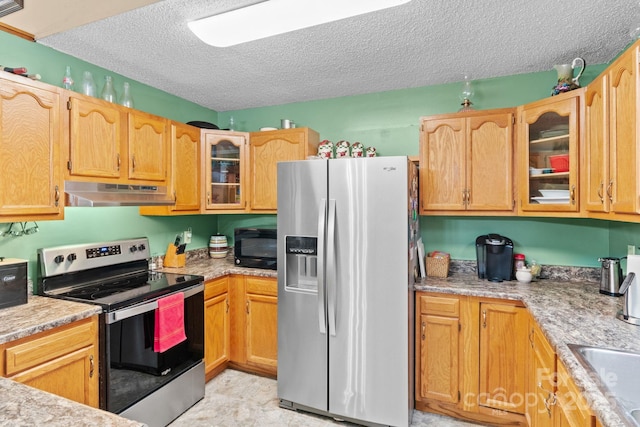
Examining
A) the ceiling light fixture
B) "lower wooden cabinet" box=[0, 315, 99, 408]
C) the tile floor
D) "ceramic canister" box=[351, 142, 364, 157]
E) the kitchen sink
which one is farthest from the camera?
"ceramic canister" box=[351, 142, 364, 157]

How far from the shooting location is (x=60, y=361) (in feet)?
5.45

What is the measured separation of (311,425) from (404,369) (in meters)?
0.76

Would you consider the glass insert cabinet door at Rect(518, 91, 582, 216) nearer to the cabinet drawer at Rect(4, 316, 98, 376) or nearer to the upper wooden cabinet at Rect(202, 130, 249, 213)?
the upper wooden cabinet at Rect(202, 130, 249, 213)

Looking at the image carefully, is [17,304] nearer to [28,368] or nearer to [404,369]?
[28,368]

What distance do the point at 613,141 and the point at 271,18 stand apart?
71.4 inches

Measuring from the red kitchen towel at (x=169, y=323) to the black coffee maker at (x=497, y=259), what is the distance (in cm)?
223

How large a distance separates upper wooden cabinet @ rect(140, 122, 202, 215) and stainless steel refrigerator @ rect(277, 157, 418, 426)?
0.96m

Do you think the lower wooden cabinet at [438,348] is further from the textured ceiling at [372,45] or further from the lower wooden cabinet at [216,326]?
the textured ceiling at [372,45]

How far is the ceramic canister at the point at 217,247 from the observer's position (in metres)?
3.47

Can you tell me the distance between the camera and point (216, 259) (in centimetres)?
342

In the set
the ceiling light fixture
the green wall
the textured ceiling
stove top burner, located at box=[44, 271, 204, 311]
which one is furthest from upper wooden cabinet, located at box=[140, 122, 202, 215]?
the ceiling light fixture

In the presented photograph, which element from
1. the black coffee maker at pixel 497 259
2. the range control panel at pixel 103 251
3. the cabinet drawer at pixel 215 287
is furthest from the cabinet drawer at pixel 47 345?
the black coffee maker at pixel 497 259

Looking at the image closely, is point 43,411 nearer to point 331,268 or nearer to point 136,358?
point 136,358

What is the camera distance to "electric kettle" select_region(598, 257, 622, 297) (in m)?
2.01
